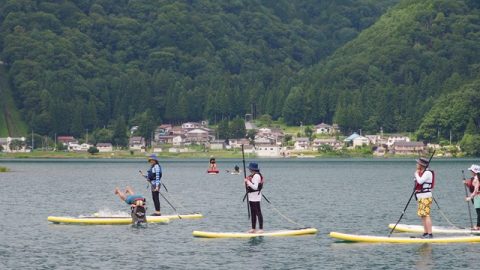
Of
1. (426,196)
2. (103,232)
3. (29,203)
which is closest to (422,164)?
(426,196)

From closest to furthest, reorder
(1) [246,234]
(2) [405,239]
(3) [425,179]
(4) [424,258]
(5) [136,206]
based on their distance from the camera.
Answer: (4) [424,258], (3) [425,179], (2) [405,239], (1) [246,234], (5) [136,206]

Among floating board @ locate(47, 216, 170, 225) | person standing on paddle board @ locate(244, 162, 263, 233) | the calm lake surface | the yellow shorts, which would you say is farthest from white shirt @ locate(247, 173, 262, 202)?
floating board @ locate(47, 216, 170, 225)

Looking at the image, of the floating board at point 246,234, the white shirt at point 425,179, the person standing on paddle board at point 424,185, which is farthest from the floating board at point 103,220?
the white shirt at point 425,179

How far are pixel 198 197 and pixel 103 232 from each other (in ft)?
100.0

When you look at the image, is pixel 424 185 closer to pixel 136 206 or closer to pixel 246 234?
pixel 246 234

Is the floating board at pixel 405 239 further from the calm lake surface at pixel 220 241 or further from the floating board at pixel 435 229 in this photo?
the floating board at pixel 435 229

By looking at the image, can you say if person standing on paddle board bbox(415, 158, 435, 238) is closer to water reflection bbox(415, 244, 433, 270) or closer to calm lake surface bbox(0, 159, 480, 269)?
water reflection bbox(415, 244, 433, 270)

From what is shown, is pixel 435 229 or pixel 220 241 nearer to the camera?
pixel 220 241

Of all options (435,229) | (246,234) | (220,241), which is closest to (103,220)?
(220,241)

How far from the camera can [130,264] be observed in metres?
39.4

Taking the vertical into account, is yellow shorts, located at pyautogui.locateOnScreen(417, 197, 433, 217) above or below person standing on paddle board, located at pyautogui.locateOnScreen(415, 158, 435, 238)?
below

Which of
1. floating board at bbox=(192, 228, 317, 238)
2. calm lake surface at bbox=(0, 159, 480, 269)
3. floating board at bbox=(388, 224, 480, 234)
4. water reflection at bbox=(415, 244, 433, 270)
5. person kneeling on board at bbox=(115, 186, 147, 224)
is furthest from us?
person kneeling on board at bbox=(115, 186, 147, 224)

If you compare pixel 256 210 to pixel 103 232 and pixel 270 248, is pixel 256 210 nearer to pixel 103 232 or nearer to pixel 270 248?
pixel 270 248

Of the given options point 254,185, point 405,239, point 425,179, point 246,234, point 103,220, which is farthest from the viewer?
point 103,220
